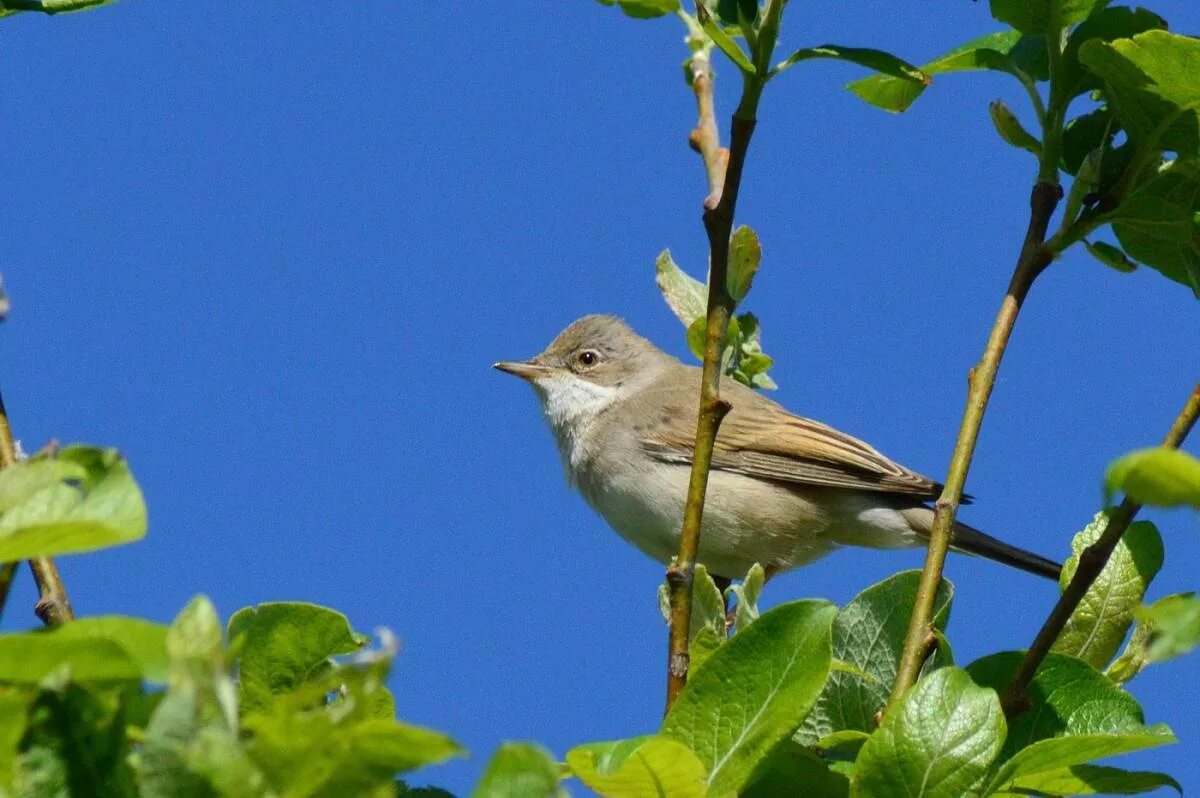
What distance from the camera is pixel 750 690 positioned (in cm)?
171

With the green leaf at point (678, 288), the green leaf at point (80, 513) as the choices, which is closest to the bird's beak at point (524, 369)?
the green leaf at point (678, 288)

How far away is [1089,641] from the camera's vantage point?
2334 millimetres

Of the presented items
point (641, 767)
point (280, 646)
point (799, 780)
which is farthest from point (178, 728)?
point (799, 780)

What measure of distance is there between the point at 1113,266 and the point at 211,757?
7.12ft

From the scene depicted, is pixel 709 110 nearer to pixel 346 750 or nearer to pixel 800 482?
pixel 346 750

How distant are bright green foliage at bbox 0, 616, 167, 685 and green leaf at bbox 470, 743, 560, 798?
0.25 meters

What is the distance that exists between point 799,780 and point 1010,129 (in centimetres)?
130

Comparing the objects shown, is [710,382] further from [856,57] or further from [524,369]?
[524,369]

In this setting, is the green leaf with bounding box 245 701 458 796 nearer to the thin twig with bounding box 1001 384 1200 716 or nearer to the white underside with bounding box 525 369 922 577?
the thin twig with bounding box 1001 384 1200 716

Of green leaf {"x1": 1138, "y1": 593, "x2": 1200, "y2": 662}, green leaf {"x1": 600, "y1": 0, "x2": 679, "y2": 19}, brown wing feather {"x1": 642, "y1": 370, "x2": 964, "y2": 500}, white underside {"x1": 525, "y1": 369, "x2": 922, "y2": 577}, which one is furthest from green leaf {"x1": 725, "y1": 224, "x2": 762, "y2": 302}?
brown wing feather {"x1": 642, "y1": 370, "x2": 964, "y2": 500}

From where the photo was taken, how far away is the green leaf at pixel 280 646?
5.98ft

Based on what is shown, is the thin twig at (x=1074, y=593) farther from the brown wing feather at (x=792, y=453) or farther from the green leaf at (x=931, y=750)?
the brown wing feather at (x=792, y=453)

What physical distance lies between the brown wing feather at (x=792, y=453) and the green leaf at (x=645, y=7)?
4.25 m

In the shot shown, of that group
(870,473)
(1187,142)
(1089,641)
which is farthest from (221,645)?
(870,473)
